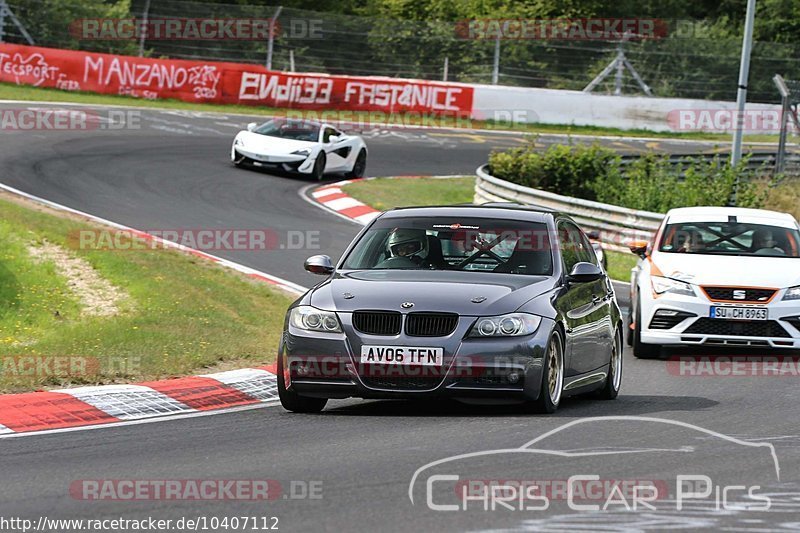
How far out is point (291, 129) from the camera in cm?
2916

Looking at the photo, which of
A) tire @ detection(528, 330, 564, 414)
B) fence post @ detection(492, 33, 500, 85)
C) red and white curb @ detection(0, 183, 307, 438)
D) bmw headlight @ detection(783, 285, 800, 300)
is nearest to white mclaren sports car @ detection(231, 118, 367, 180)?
fence post @ detection(492, 33, 500, 85)

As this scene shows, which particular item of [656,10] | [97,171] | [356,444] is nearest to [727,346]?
[356,444]

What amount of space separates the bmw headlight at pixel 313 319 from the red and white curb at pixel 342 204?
555 inches

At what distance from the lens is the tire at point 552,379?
927 centimetres

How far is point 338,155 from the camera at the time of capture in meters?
29.2

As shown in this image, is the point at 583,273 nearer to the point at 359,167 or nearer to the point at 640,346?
the point at 640,346

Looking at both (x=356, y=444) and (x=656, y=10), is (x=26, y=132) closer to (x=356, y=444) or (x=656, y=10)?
(x=356, y=444)

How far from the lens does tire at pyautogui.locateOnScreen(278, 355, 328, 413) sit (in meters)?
9.52

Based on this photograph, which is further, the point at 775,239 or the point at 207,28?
the point at 207,28

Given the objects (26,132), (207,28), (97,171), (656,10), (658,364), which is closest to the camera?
(658,364)

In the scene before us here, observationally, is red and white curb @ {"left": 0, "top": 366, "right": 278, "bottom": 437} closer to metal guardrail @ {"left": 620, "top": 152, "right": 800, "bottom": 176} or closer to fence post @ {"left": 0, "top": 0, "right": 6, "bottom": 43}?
metal guardrail @ {"left": 620, "top": 152, "right": 800, "bottom": 176}

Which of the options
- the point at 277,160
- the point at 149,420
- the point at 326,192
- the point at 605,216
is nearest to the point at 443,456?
the point at 149,420

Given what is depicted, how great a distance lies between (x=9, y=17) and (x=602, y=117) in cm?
1738

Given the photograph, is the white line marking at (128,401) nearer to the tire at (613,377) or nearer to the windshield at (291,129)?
the tire at (613,377)
